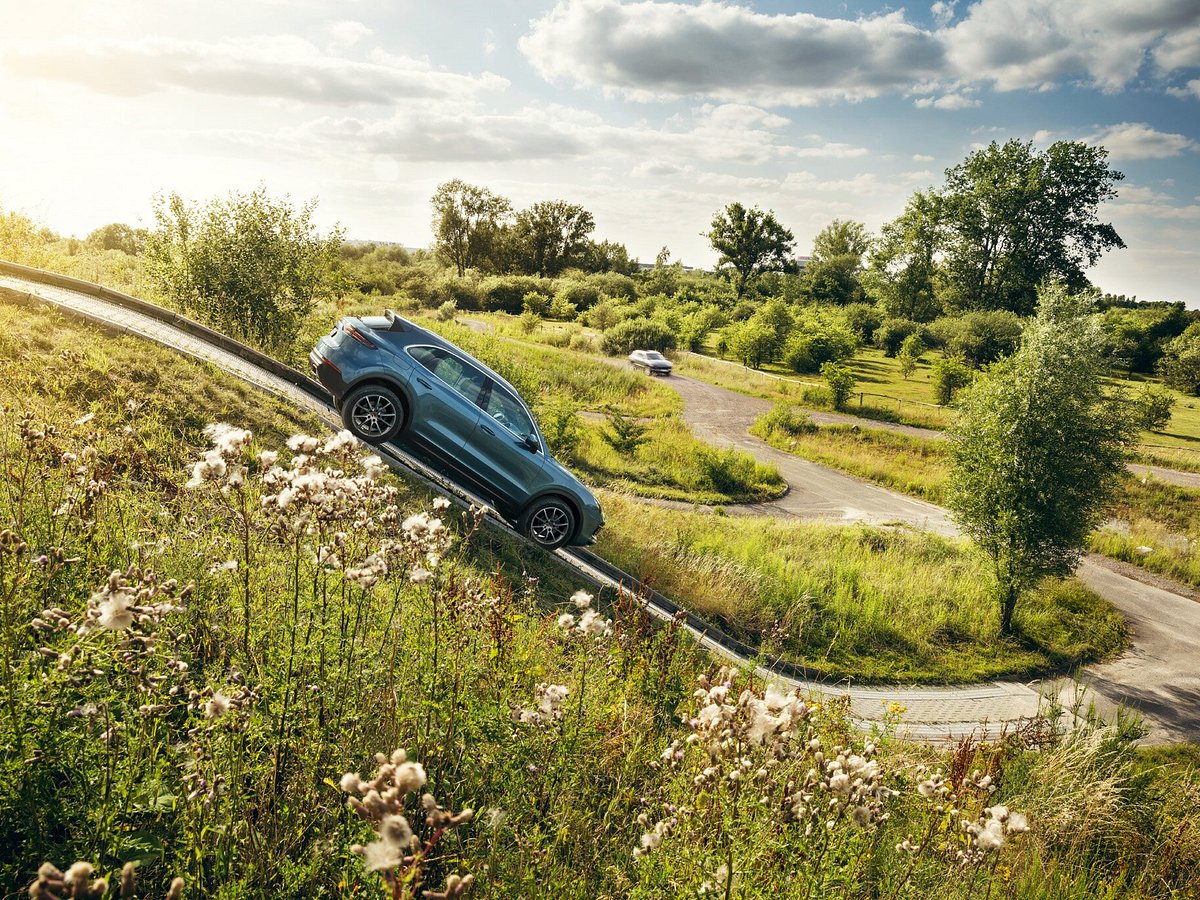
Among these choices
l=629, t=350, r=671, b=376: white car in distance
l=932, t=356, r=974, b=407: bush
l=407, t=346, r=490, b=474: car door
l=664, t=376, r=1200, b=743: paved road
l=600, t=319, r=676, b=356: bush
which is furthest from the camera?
l=600, t=319, r=676, b=356: bush

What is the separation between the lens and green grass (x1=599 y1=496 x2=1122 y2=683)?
12.9 metres

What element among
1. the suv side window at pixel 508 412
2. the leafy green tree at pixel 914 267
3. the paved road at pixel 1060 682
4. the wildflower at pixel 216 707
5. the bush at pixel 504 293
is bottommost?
the paved road at pixel 1060 682

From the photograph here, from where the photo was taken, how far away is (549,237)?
3433 inches

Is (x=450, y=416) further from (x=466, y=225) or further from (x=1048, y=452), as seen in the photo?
(x=466, y=225)

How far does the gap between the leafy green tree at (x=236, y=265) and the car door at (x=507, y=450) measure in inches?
377

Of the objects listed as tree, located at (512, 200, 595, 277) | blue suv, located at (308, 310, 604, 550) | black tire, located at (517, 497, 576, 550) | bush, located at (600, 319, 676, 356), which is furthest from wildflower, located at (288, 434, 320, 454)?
tree, located at (512, 200, 595, 277)

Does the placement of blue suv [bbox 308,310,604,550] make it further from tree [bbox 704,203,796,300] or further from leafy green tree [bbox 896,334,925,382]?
tree [bbox 704,203,796,300]

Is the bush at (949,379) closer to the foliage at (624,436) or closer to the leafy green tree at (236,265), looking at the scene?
the foliage at (624,436)

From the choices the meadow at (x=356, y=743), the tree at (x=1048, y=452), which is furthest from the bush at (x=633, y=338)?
the meadow at (x=356, y=743)

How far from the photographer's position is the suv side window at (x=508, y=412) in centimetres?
1026

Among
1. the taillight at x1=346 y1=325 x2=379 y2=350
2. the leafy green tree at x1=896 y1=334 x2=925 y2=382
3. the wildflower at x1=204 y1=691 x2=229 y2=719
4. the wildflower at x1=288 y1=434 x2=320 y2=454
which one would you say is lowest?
the wildflower at x1=204 y1=691 x2=229 y2=719

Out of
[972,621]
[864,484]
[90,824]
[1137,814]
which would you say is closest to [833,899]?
[90,824]

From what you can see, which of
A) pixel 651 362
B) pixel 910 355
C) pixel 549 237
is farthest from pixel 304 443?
pixel 549 237

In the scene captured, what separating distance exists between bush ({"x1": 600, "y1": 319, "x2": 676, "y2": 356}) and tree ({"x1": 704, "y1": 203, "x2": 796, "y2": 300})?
1521 inches
